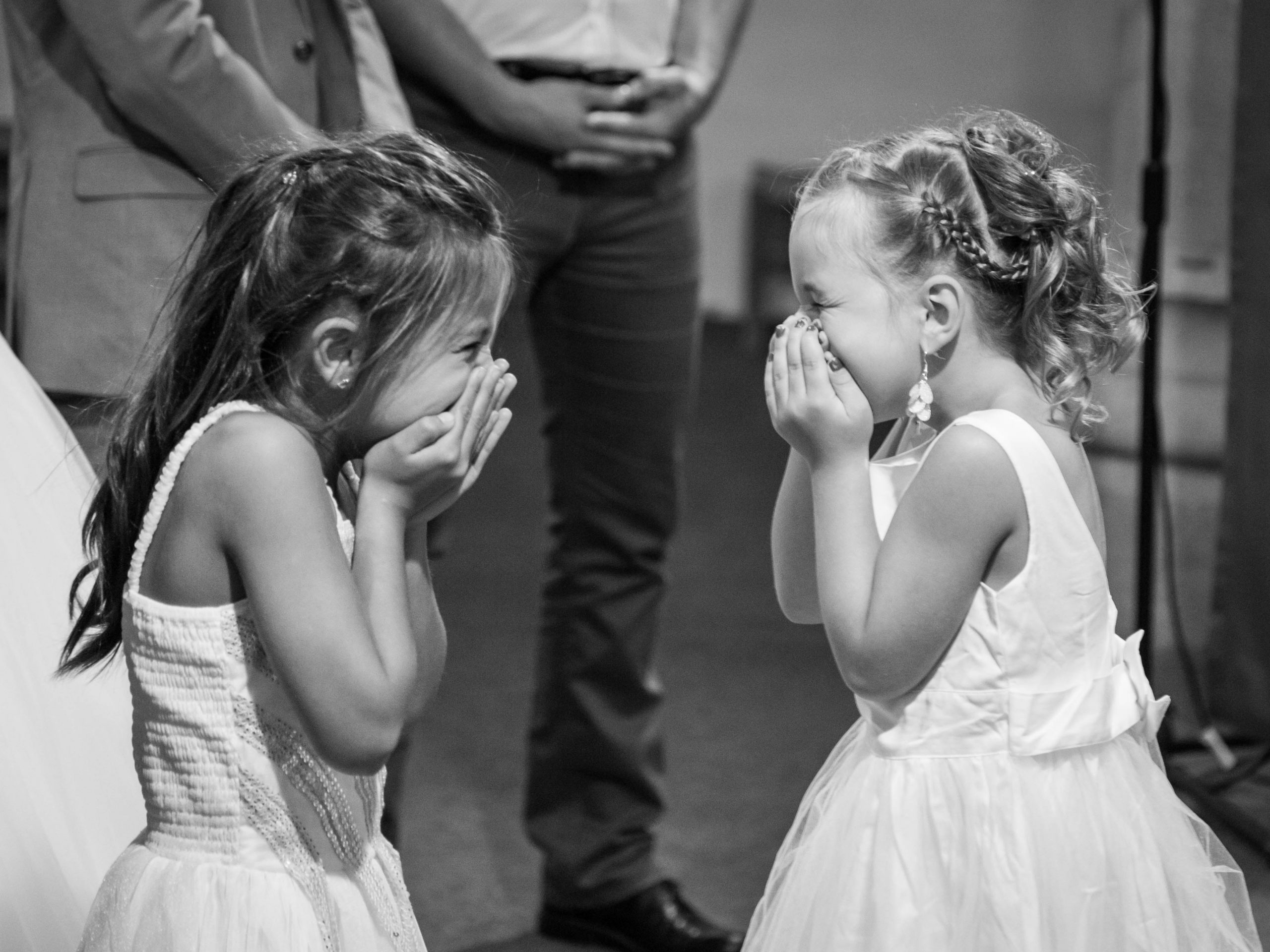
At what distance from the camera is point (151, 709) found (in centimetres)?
116

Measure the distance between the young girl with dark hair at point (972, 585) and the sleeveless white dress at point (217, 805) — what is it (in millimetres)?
385

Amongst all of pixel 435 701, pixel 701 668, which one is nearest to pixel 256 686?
pixel 435 701

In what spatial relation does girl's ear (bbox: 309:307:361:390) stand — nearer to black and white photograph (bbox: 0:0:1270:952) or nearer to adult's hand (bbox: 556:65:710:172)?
black and white photograph (bbox: 0:0:1270:952)

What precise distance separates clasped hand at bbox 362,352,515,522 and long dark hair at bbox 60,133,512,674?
51mm

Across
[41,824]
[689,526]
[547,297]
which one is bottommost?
[689,526]

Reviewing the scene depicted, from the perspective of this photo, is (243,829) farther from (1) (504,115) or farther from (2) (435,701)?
(2) (435,701)

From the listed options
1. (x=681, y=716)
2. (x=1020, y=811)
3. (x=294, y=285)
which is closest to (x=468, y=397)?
(x=294, y=285)

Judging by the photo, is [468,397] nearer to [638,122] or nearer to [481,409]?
[481,409]

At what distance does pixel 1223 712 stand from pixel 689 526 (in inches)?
77.7

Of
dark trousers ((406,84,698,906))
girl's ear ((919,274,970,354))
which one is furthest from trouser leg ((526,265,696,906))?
girl's ear ((919,274,970,354))

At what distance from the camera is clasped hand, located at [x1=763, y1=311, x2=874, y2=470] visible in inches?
48.6

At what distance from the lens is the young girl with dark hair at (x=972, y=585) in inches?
47.4

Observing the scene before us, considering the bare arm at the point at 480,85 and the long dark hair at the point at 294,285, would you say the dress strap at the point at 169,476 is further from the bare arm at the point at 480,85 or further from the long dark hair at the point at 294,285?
the bare arm at the point at 480,85

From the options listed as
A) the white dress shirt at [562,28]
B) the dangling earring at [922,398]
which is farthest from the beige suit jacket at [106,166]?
the dangling earring at [922,398]
